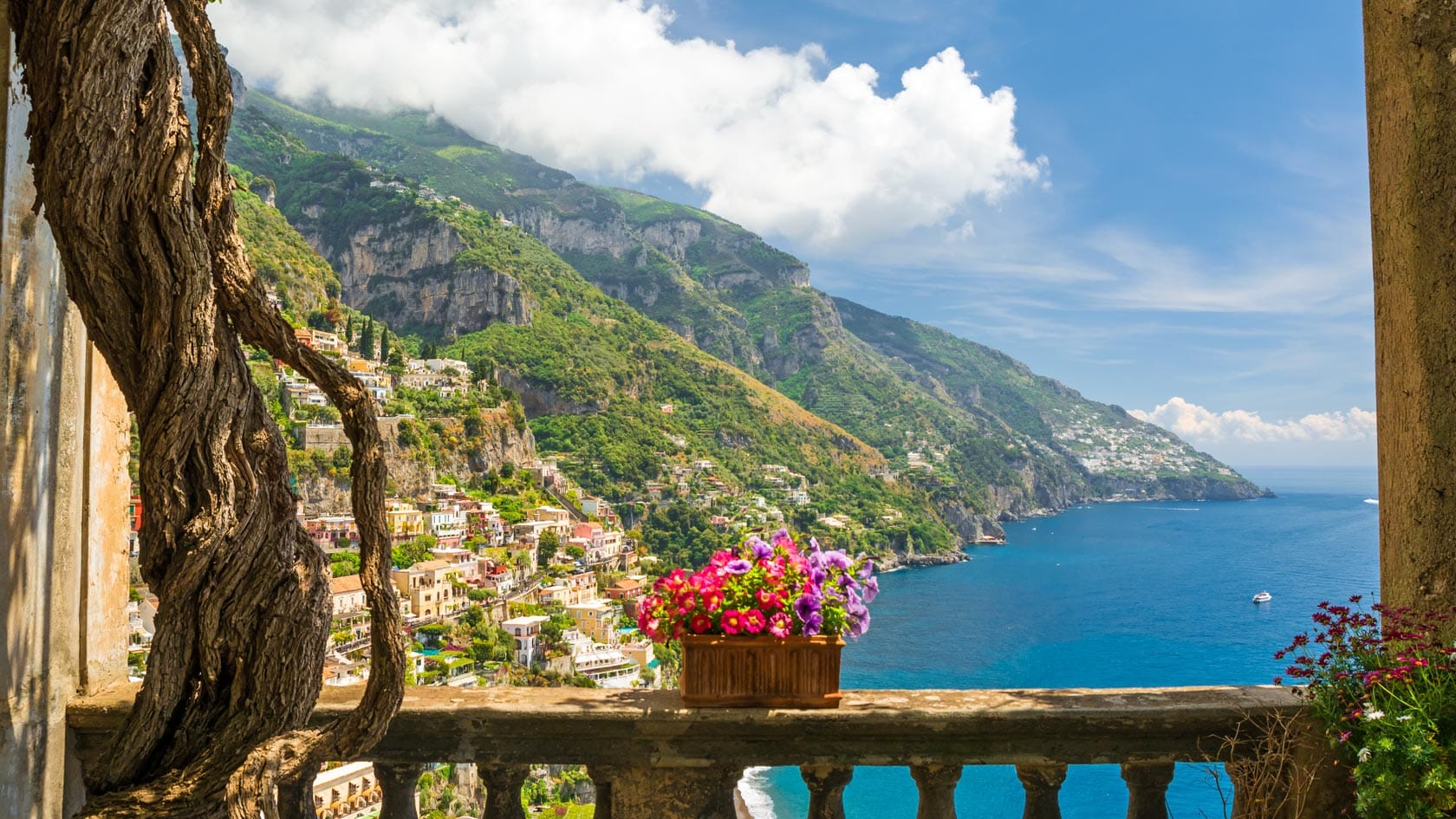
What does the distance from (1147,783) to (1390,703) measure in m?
0.51

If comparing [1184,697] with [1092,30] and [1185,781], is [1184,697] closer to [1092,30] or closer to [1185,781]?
[1185,781]

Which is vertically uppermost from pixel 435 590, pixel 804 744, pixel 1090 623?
pixel 804 744

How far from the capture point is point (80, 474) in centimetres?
183

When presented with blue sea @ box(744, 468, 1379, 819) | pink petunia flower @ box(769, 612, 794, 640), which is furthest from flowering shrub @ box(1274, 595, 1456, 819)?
blue sea @ box(744, 468, 1379, 819)

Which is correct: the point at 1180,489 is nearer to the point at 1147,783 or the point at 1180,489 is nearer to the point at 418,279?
the point at 418,279

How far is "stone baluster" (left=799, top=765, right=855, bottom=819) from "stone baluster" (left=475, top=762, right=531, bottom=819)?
0.61 metres

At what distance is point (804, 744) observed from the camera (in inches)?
73.9

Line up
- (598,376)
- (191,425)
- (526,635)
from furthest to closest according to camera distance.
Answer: (598,376), (526,635), (191,425)

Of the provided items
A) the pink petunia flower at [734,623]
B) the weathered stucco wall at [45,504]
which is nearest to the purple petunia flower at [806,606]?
the pink petunia flower at [734,623]

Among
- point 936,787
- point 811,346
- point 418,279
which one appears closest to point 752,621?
point 936,787

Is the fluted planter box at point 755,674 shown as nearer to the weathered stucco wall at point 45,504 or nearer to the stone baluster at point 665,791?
the stone baluster at point 665,791

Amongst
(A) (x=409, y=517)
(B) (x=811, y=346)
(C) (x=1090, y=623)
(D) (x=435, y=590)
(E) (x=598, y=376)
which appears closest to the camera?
(D) (x=435, y=590)

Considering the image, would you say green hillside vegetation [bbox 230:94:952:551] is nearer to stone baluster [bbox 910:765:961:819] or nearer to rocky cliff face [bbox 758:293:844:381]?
rocky cliff face [bbox 758:293:844:381]

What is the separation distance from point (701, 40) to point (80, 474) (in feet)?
211
